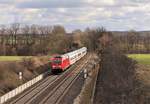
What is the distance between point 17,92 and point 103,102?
1143 cm

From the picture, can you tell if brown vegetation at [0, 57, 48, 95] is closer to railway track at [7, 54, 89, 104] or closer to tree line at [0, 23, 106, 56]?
railway track at [7, 54, 89, 104]

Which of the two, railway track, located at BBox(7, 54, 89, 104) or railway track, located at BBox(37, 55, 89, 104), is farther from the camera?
railway track, located at BBox(37, 55, 89, 104)

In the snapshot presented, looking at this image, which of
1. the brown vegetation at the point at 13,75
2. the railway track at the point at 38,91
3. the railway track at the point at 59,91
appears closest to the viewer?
the railway track at the point at 38,91

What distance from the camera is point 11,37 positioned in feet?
499

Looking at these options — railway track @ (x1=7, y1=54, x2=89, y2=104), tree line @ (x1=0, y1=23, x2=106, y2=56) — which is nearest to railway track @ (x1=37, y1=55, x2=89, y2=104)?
railway track @ (x1=7, y1=54, x2=89, y2=104)

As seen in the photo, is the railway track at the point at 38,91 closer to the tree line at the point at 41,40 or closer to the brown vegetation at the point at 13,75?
the brown vegetation at the point at 13,75

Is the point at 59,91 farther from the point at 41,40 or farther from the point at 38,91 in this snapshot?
the point at 41,40

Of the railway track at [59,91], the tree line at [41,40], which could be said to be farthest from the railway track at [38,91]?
the tree line at [41,40]

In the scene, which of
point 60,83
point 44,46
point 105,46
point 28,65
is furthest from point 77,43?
point 60,83

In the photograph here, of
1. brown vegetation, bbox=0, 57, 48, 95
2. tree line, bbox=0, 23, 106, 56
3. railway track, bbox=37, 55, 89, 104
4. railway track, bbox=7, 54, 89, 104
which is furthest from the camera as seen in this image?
tree line, bbox=0, 23, 106, 56

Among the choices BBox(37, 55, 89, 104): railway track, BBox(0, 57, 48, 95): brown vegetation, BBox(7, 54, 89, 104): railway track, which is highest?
BBox(0, 57, 48, 95): brown vegetation

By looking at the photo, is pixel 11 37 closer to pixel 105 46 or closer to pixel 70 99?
pixel 105 46

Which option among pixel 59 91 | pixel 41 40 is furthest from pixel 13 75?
pixel 41 40

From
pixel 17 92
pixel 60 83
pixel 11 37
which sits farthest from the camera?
pixel 11 37
